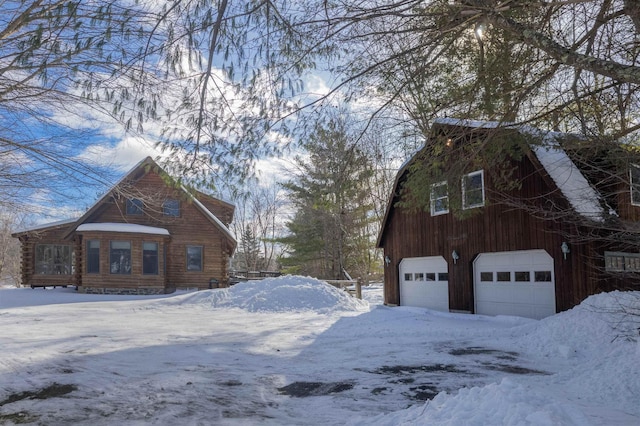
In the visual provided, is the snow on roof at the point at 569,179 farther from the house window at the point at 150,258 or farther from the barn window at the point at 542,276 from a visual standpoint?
the house window at the point at 150,258

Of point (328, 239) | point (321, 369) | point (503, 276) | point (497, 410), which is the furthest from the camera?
point (328, 239)

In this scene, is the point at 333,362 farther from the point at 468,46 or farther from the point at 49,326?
the point at 49,326

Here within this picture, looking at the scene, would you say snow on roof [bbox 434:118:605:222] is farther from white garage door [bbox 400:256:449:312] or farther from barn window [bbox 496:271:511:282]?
white garage door [bbox 400:256:449:312]

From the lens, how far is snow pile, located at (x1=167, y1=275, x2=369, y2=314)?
60.4ft

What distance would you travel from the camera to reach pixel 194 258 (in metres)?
25.4

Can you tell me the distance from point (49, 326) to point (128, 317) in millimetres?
2979

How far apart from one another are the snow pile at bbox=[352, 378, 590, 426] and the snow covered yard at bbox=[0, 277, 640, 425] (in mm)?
14

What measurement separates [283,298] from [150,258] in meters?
8.11

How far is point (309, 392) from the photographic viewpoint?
6.58 meters

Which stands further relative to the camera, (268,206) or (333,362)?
(268,206)

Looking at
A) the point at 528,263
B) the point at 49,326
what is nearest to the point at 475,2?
the point at 528,263

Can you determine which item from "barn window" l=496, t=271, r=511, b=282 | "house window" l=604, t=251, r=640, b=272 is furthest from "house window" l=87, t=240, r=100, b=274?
"house window" l=604, t=251, r=640, b=272

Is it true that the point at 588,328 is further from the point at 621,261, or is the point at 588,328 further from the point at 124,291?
the point at 124,291

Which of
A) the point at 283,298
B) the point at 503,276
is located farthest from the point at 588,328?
the point at 283,298
